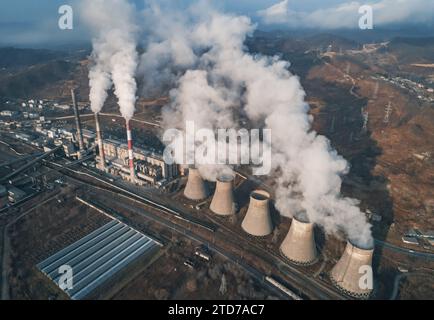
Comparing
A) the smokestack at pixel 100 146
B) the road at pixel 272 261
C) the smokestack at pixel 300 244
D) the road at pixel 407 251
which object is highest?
the smokestack at pixel 100 146

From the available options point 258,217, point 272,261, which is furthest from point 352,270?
point 258,217

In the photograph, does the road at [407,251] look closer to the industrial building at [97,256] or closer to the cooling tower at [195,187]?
the cooling tower at [195,187]

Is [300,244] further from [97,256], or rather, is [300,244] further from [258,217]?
[97,256]

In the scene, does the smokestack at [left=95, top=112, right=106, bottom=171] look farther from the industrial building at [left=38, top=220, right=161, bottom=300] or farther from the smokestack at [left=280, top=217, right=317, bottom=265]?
the smokestack at [left=280, top=217, right=317, bottom=265]

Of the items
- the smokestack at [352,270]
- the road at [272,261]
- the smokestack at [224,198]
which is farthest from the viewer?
the smokestack at [224,198]

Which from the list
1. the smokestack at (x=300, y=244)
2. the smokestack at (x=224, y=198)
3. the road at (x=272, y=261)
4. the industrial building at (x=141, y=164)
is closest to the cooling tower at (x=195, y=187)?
the smokestack at (x=224, y=198)
